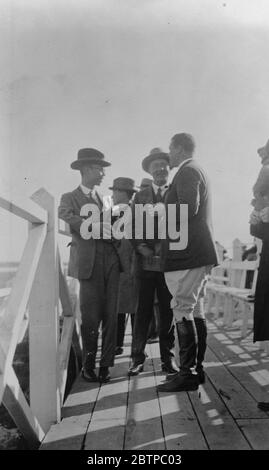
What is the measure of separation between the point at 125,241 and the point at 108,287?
2.06ft

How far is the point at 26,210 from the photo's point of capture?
6.21ft

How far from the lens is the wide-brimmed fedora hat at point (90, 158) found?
3283 mm

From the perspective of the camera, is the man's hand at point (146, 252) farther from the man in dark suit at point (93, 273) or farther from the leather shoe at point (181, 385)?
the leather shoe at point (181, 385)

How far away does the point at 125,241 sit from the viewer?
12.2 feet

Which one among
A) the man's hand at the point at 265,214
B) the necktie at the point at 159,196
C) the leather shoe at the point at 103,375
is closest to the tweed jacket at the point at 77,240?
the necktie at the point at 159,196

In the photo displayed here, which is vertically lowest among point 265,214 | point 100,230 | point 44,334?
point 44,334

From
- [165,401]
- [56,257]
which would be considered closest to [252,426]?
[165,401]

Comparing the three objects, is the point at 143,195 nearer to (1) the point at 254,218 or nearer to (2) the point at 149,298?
(2) the point at 149,298

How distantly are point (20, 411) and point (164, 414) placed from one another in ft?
2.46

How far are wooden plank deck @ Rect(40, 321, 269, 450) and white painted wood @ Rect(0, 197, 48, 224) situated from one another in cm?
100

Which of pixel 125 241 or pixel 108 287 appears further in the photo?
pixel 125 241

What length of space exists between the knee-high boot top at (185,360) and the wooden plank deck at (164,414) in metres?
0.06

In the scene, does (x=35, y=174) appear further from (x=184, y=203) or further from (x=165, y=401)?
(x=165, y=401)

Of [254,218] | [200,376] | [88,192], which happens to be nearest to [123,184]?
[88,192]
